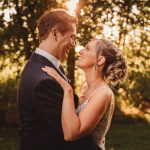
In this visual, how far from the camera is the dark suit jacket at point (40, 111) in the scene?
12.5 ft

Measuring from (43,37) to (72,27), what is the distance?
252 millimetres

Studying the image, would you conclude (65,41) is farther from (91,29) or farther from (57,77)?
(91,29)

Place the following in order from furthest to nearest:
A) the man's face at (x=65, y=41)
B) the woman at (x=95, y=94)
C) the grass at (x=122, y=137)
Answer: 1. the grass at (x=122, y=137)
2. the man's face at (x=65, y=41)
3. the woman at (x=95, y=94)

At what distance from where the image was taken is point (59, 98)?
3.88 meters

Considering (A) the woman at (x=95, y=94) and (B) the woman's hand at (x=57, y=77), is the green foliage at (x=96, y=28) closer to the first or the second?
(A) the woman at (x=95, y=94)

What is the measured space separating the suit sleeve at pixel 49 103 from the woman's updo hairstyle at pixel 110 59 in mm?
789

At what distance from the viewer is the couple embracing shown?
3.85 metres

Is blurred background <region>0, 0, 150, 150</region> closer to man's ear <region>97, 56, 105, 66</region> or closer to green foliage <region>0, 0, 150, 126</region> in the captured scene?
green foliage <region>0, 0, 150, 126</region>

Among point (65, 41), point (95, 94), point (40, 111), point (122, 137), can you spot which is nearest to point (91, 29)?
point (65, 41)

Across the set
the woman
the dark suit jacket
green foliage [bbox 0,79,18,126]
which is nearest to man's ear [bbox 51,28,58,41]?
the dark suit jacket

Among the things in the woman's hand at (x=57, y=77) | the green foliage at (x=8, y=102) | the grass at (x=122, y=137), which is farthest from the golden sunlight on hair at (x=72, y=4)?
the woman's hand at (x=57, y=77)

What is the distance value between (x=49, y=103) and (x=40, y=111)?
0.10 metres

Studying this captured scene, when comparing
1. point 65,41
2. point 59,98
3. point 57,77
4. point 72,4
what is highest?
point 65,41

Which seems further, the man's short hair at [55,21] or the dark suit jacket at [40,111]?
the man's short hair at [55,21]
